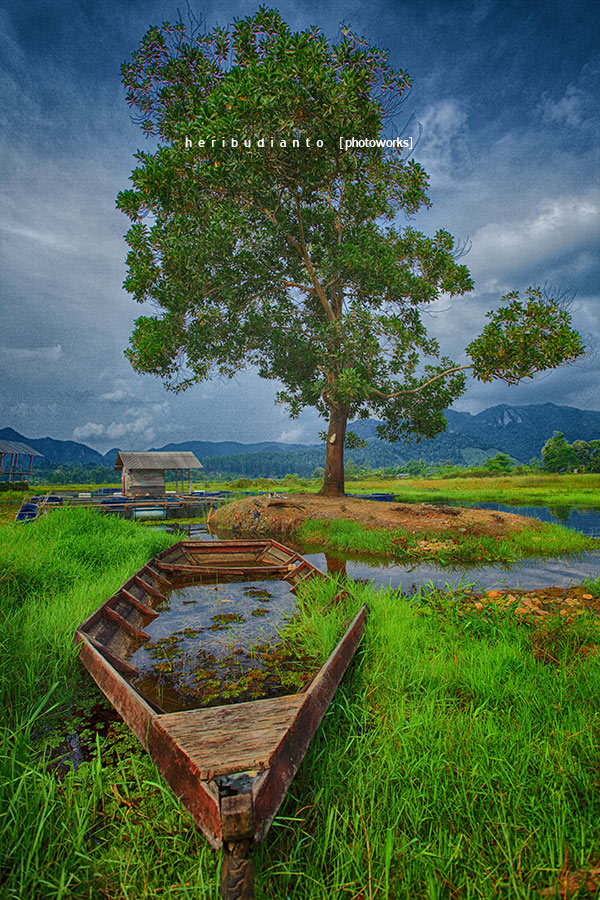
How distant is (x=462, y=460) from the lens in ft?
632

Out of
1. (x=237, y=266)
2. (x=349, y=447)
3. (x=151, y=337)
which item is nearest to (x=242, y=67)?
(x=237, y=266)

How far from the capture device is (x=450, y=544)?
12531 millimetres

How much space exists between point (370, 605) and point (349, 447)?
53.6ft

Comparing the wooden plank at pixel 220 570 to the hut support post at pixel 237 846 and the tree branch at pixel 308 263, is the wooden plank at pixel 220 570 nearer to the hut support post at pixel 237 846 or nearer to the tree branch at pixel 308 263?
the hut support post at pixel 237 846

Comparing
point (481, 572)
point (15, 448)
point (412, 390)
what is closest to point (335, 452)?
point (412, 390)

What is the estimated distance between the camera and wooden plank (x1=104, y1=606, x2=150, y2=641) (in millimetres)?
5773

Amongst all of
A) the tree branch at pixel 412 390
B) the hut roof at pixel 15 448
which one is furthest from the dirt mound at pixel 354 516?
the hut roof at pixel 15 448

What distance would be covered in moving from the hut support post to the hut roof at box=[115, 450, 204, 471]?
36654mm

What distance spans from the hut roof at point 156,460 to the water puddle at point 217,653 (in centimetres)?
3017

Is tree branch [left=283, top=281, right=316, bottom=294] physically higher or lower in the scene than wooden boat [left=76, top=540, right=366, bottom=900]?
higher

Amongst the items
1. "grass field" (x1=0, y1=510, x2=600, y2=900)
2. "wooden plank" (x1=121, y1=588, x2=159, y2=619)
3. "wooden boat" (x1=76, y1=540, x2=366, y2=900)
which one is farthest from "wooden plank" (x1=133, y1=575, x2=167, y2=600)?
"grass field" (x1=0, y1=510, x2=600, y2=900)

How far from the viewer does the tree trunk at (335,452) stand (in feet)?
65.3

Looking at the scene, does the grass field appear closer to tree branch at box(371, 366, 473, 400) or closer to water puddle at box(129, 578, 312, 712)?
water puddle at box(129, 578, 312, 712)

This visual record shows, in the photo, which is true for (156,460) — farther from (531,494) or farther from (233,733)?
(233,733)
